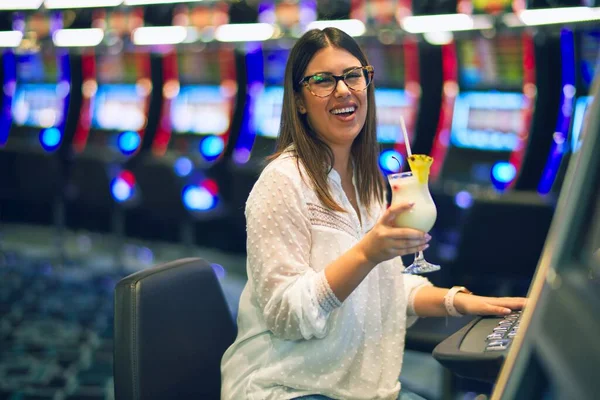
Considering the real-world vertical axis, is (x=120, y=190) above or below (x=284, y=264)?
below

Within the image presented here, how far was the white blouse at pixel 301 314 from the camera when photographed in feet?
5.83

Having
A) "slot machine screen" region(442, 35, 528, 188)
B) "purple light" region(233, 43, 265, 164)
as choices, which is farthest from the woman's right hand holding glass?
"purple light" region(233, 43, 265, 164)

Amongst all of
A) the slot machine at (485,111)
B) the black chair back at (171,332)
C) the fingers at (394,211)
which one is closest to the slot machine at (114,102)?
the slot machine at (485,111)

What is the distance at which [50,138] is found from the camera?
786 cm

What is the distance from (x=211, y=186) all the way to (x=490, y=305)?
4411 mm

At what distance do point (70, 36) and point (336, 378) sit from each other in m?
6.27

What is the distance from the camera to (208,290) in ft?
6.91

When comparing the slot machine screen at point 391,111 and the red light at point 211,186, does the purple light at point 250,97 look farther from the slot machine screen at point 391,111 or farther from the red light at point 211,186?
the slot machine screen at point 391,111

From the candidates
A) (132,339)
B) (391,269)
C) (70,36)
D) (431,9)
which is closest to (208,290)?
(132,339)

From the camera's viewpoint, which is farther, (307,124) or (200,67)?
(200,67)

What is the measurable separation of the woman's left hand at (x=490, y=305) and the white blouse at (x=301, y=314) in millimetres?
169

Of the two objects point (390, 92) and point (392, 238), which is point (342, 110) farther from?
point (390, 92)

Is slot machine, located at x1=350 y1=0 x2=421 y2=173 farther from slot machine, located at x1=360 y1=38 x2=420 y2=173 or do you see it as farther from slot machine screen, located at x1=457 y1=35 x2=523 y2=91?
slot machine screen, located at x1=457 y1=35 x2=523 y2=91

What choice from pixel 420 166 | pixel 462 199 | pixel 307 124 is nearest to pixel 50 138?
pixel 462 199
